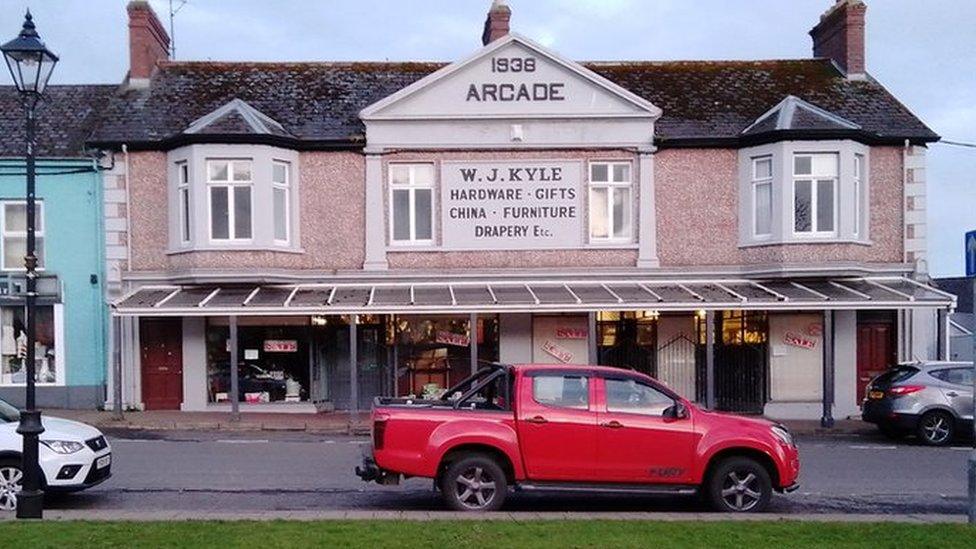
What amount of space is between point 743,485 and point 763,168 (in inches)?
534

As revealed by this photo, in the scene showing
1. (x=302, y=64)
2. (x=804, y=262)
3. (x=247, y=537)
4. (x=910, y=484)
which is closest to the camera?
(x=247, y=537)

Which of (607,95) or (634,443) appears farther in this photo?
(607,95)

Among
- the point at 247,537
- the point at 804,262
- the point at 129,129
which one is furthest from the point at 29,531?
the point at 804,262

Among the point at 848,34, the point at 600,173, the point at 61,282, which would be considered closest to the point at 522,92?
the point at 600,173

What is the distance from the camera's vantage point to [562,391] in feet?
36.3

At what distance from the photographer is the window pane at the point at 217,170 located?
22250mm

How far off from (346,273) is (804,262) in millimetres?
10480

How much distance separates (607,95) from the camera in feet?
75.8

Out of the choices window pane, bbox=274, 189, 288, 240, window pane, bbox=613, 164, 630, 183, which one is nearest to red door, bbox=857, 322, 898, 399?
window pane, bbox=613, 164, 630, 183

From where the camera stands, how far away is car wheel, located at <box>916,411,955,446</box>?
59.8 ft

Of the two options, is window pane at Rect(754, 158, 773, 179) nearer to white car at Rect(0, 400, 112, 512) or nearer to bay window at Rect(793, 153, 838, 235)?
bay window at Rect(793, 153, 838, 235)

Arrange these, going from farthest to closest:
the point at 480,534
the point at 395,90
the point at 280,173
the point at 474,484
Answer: the point at 395,90 → the point at 280,173 → the point at 474,484 → the point at 480,534

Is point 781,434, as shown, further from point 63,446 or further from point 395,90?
point 395,90

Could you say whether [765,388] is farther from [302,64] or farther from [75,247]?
[75,247]
